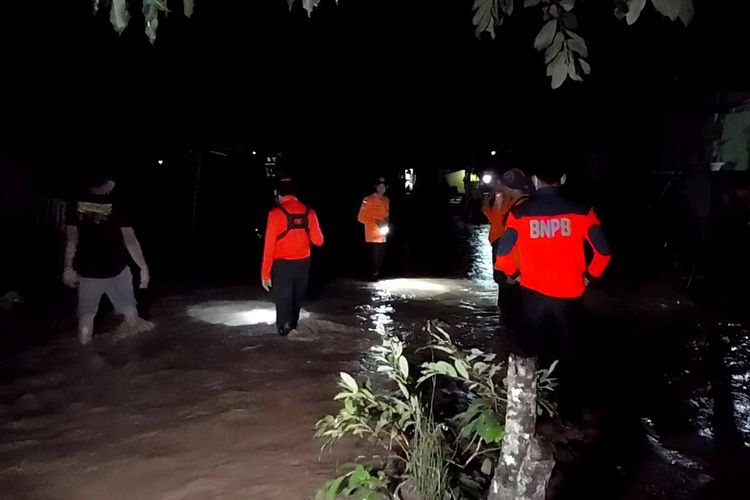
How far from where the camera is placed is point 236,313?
9266 mm

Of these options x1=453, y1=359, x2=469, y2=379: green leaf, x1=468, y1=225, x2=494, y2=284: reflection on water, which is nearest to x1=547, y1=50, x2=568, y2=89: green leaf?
x1=453, y1=359, x2=469, y2=379: green leaf

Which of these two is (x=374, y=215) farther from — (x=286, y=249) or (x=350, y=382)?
(x=350, y=382)

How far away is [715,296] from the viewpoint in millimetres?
10664

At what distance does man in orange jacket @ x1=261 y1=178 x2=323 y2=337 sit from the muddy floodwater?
461 millimetres

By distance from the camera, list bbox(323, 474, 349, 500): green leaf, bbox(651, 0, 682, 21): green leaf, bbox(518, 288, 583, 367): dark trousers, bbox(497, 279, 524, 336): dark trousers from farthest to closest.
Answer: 1. bbox(497, 279, 524, 336): dark trousers
2. bbox(518, 288, 583, 367): dark trousers
3. bbox(323, 474, 349, 500): green leaf
4. bbox(651, 0, 682, 21): green leaf

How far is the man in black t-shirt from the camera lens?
7.02 metres

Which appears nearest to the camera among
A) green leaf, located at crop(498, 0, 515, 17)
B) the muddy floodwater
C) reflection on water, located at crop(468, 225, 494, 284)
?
green leaf, located at crop(498, 0, 515, 17)

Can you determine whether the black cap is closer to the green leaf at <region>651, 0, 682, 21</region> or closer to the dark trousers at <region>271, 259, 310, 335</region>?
the dark trousers at <region>271, 259, 310, 335</region>

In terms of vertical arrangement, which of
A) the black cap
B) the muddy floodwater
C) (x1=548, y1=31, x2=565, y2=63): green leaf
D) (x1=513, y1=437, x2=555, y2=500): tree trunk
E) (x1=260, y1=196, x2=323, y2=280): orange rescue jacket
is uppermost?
(x1=548, y1=31, x2=565, y2=63): green leaf

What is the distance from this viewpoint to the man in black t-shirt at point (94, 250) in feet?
23.0

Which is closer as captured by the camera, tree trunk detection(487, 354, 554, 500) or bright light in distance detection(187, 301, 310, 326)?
tree trunk detection(487, 354, 554, 500)

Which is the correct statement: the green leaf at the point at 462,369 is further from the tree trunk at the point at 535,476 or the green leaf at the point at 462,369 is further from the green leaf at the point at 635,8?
the green leaf at the point at 635,8

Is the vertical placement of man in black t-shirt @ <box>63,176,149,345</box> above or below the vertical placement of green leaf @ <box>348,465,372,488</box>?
above

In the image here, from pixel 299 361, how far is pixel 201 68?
35.7ft
